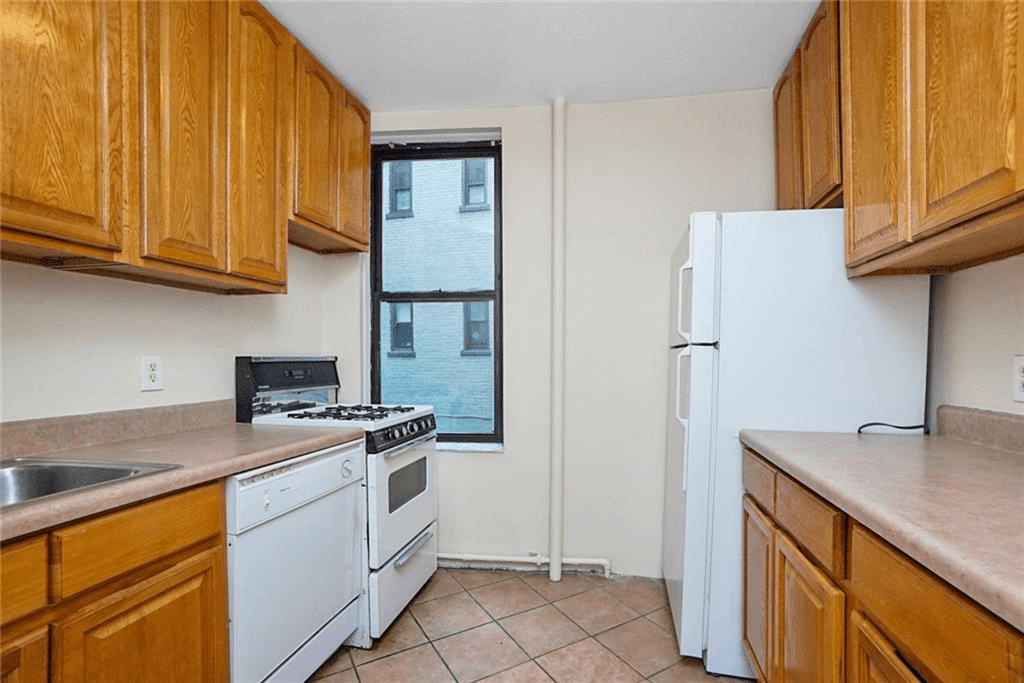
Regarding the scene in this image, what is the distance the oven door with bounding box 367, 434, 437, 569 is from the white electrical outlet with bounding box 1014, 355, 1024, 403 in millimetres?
1973

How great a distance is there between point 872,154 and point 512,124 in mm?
1721

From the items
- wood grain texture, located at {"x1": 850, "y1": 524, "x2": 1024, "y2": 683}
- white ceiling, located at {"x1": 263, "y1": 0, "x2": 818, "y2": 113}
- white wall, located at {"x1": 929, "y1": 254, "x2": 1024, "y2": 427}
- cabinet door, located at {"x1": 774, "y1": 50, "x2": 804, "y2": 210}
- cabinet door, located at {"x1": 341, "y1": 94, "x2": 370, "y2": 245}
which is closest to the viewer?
wood grain texture, located at {"x1": 850, "y1": 524, "x2": 1024, "y2": 683}

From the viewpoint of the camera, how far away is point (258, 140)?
6.13ft

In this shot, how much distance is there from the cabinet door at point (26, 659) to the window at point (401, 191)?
7.81 ft

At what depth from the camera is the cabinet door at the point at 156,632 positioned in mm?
1015

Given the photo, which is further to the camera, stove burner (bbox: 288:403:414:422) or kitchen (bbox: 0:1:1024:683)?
kitchen (bbox: 0:1:1024:683)

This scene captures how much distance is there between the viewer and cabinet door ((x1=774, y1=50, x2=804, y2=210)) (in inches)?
83.0

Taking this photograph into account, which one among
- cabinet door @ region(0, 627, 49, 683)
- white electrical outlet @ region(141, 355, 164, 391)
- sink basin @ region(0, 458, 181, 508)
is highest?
white electrical outlet @ region(141, 355, 164, 391)

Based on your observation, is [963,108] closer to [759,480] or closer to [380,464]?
[759,480]

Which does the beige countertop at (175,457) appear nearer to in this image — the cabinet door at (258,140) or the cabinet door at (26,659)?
the cabinet door at (26,659)

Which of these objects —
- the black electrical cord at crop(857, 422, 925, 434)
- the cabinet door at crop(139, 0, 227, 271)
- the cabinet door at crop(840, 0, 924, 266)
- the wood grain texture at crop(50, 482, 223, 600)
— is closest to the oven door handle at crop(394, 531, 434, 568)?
the wood grain texture at crop(50, 482, 223, 600)

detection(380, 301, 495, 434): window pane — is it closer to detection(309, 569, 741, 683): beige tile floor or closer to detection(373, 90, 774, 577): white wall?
detection(373, 90, 774, 577): white wall

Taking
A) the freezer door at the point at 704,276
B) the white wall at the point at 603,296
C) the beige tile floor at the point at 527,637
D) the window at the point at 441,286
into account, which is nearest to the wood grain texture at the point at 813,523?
the freezer door at the point at 704,276

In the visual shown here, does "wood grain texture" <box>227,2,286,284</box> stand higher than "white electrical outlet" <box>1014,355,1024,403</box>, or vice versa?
"wood grain texture" <box>227,2,286,284</box>
